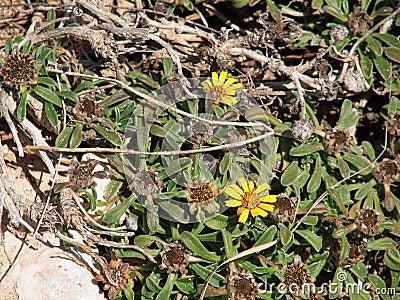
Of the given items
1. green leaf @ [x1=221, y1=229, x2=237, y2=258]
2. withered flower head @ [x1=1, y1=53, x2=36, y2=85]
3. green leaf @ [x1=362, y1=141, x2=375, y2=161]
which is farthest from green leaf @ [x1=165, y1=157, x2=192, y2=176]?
green leaf @ [x1=362, y1=141, x2=375, y2=161]

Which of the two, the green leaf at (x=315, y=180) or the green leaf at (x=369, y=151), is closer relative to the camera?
the green leaf at (x=315, y=180)

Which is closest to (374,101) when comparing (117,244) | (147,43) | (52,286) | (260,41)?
(260,41)

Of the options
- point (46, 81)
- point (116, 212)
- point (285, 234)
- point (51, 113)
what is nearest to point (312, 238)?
point (285, 234)

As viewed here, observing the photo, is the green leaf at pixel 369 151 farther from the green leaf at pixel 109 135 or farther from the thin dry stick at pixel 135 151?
the green leaf at pixel 109 135

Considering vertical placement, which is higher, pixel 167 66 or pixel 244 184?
pixel 167 66

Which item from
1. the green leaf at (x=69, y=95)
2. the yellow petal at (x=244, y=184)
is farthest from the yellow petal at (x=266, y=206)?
the green leaf at (x=69, y=95)

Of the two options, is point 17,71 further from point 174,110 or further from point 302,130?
point 302,130
